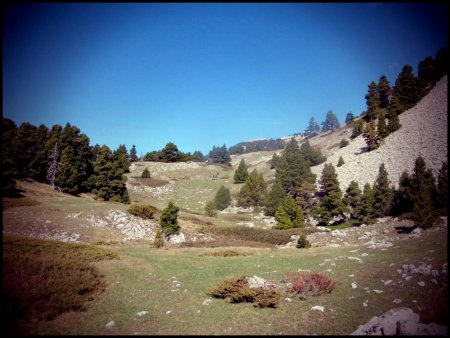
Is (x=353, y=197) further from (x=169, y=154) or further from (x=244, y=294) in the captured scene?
(x=169, y=154)

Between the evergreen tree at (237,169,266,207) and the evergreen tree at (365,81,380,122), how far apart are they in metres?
50.8

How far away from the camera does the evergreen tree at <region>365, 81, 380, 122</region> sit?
322ft

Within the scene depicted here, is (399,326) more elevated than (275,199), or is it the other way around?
(275,199)

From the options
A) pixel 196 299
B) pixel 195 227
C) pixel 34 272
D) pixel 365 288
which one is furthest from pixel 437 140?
pixel 34 272

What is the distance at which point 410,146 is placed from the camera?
68125 mm

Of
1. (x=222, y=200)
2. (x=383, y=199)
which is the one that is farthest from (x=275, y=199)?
(x=383, y=199)

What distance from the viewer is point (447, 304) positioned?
1040 cm

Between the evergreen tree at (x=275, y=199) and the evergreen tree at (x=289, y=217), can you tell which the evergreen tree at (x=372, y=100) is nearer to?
the evergreen tree at (x=275, y=199)

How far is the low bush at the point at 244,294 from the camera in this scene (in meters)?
13.0

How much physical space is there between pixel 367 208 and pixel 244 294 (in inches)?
1693

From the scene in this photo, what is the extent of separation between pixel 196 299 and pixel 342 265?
36.3ft

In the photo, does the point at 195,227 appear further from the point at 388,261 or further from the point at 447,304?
the point at 447,304

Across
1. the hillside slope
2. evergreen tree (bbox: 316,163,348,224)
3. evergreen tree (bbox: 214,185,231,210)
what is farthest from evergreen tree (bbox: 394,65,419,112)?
evergreen tree (bbox: 214,185,231,210)

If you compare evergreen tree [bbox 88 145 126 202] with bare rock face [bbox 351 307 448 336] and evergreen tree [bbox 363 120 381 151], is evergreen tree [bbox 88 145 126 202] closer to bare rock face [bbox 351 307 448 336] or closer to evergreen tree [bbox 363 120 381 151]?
bare rock face [bbox 351 307 448 336]
